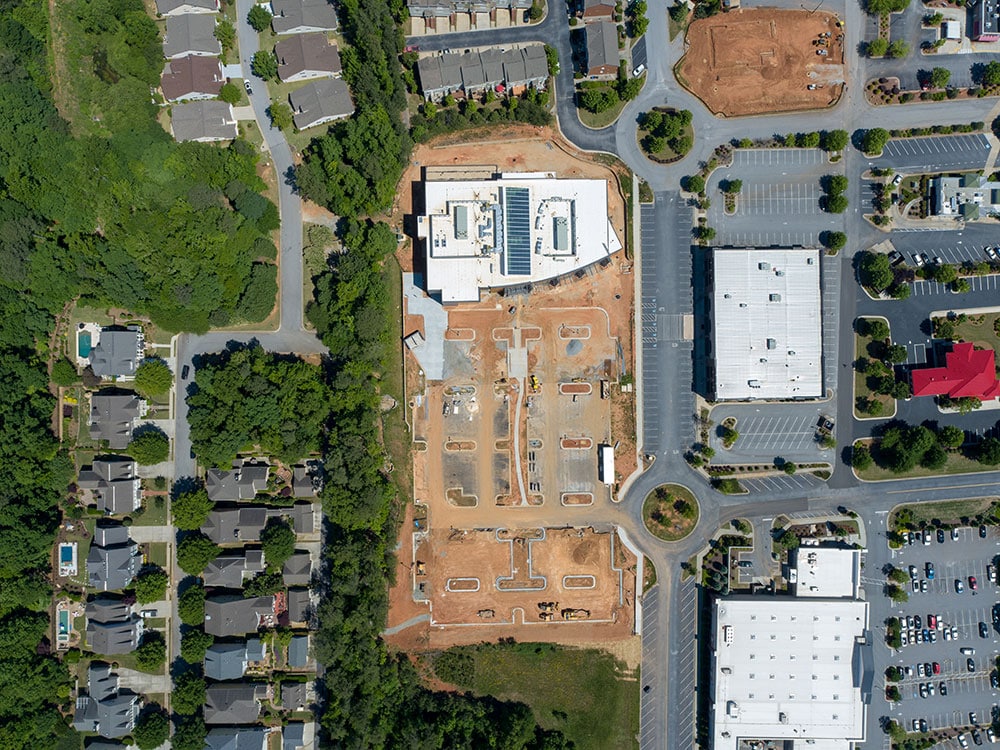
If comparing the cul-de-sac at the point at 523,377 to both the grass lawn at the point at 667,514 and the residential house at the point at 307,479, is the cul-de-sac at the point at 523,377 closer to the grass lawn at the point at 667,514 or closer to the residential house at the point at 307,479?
the grass lawn at the point at 667,514

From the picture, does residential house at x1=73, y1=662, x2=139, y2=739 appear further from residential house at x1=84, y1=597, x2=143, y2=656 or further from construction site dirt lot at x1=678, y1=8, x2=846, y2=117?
construction site dirt lot at x1=678, y1=8, x2=846, y2=117

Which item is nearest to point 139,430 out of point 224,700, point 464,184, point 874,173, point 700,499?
point 224,700

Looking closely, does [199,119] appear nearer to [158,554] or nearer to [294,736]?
[158,554]

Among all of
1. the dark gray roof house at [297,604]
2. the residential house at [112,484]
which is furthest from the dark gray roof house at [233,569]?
the residential house at [112,484]

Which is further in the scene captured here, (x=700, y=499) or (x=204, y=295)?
(x=700, y=499)

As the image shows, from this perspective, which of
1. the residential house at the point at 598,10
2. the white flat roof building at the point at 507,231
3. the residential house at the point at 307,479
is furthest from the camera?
the residential house at the point at 598,10

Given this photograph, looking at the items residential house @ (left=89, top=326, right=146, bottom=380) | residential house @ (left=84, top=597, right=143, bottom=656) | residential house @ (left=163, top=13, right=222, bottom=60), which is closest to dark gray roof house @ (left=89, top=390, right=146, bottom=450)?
residential house @ (left=89, top=326, right=146, bottom=380)

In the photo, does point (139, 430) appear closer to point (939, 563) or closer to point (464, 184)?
point (464, 184)
